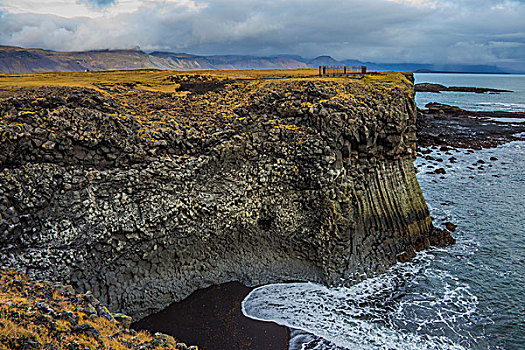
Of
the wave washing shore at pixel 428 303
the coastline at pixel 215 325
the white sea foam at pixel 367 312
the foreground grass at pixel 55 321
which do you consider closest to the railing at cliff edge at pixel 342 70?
the wave washing shore at pixel 428 303

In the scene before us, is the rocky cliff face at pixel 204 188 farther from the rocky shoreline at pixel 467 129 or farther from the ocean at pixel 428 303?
the rocky shoreline at pixel 467 129

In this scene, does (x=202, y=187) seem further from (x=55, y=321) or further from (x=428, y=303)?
(x=428, y=303)

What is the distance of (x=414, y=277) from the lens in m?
24.9

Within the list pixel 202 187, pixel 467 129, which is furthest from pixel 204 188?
pixel 467 129

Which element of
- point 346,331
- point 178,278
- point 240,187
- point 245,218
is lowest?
point 346,331

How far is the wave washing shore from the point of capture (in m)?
19.2

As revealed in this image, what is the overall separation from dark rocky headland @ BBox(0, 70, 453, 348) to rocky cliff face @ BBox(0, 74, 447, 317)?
9 cm

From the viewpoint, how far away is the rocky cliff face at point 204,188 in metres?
20.0

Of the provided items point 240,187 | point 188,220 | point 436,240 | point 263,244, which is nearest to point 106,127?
point 188,220

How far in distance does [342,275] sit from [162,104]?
2028 cm

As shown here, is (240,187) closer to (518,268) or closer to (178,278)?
(178,278)

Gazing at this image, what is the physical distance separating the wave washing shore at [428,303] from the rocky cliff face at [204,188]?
159cm

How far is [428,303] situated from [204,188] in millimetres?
17826

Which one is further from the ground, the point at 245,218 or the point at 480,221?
the point at 245,218
